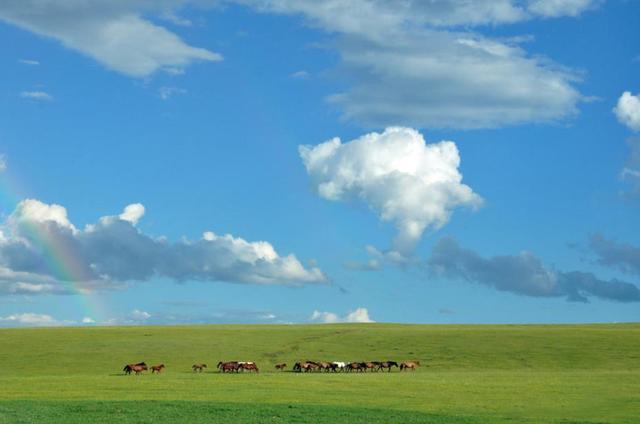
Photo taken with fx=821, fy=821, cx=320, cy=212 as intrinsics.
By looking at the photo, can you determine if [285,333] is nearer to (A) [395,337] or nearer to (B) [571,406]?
(A) [395,337]

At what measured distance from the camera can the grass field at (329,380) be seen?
101ft

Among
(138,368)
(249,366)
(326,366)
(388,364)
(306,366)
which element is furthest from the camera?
(388,364)

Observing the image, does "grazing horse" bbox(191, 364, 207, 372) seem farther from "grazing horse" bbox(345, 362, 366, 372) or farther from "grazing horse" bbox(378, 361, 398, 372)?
"grazing horse" bbox(378, 361, 398, 372)

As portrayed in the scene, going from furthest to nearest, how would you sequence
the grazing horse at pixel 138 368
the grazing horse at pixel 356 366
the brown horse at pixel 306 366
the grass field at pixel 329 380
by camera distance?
the grazing horse at pixel 356 366
the brown horse at pixel 306 366
the grazing horse at pixel 138 368
the grass field at pixel 329 380

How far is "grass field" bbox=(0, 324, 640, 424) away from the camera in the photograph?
3075 centimetres

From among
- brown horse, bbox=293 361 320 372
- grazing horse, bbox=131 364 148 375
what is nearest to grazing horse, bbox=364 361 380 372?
brown horse, bbox=293 361 320 372

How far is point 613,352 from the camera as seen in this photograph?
6762 cm

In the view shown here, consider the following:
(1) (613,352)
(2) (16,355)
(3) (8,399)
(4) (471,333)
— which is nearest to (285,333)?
(4) (471,333)

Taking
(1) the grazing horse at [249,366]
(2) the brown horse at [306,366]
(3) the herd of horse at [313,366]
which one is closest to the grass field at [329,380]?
(3) the herd of horse at [313,366]

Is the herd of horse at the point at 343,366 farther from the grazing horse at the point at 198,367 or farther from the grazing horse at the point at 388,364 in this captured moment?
the grazing horse at the point at 198,367

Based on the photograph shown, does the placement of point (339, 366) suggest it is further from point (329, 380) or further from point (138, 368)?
point (138, 368)

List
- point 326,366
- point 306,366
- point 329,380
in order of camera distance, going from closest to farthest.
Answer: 1. point 329,380
2. point 306,366
3. point 326,366

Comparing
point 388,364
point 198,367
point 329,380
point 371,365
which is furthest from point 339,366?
point 329,380

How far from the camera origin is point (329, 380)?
157 feet
